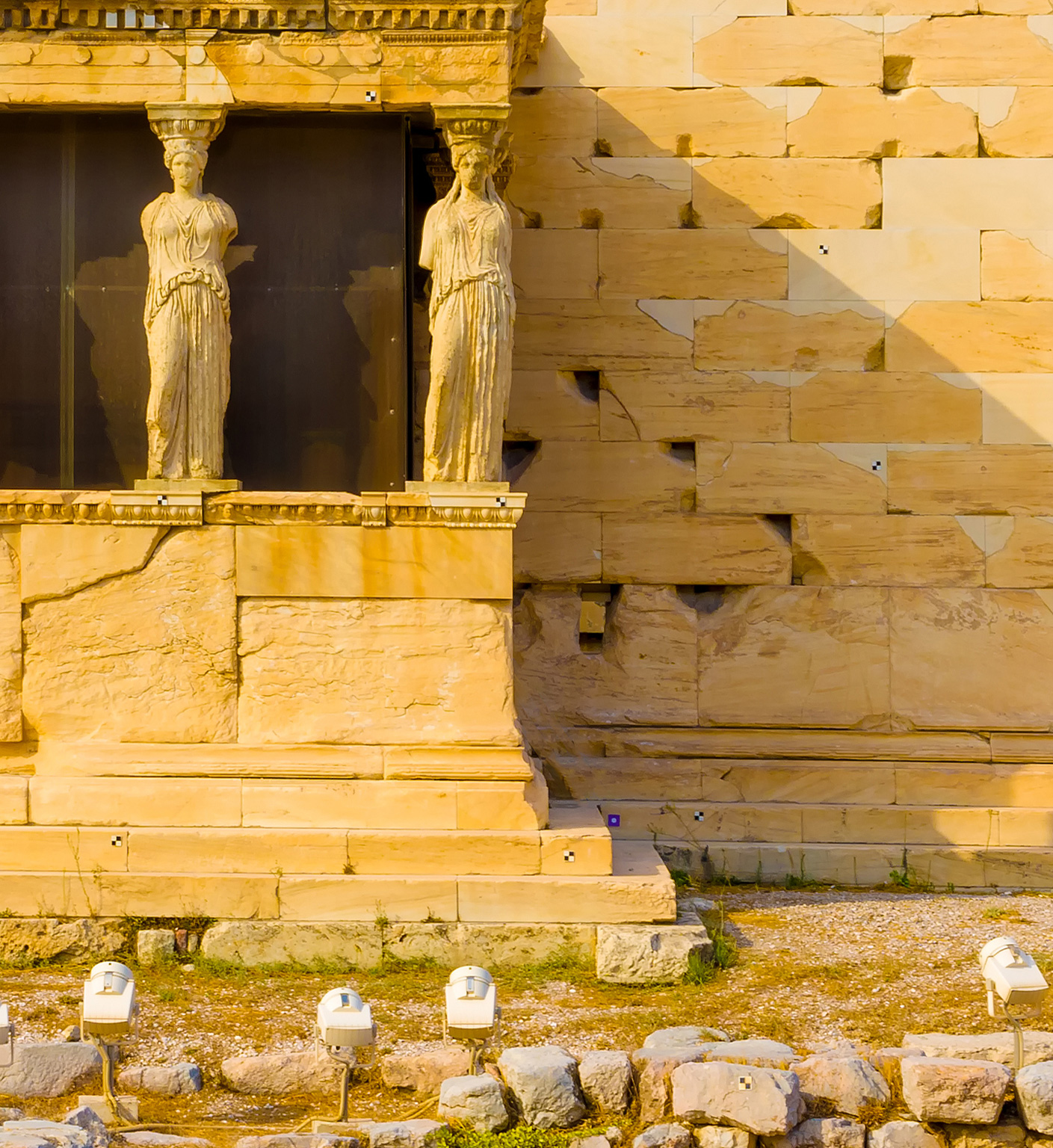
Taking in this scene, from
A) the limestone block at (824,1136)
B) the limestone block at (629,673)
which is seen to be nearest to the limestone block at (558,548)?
the limestone block at (629,673)

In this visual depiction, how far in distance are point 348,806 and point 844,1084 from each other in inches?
116

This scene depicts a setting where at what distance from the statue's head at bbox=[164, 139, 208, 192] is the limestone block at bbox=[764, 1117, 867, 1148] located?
512 cm

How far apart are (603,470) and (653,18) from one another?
2753 millimetres

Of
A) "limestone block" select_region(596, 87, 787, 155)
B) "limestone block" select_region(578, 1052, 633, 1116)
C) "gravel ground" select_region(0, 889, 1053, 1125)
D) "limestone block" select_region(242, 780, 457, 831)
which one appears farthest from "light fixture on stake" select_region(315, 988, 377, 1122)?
"limestone block" select_region(596, 87, 787, 155)

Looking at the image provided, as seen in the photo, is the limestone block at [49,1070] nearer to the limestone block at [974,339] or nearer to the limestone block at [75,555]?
the limestone block at [75,555]

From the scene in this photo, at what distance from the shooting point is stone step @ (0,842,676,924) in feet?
23.8

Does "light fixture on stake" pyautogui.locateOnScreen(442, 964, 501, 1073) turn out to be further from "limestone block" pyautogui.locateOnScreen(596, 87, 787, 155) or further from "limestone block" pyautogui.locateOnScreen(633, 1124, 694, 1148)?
"limestone block" pyautogui.locateOnScreen(596, 87, 787, 155)

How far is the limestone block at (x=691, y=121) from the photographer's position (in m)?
9.73

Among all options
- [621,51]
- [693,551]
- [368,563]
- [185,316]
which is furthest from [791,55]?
[368,563]

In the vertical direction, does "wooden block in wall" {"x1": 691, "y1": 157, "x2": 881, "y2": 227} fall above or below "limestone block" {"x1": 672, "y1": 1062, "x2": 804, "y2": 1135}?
above

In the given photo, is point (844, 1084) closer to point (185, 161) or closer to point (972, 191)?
point (185, 161)

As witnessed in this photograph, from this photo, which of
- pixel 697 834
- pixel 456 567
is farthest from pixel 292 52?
pixel 697 834

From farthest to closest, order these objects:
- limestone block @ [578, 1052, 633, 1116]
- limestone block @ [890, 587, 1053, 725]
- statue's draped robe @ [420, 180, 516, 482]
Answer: limestone block @ [890, 587, 1053, 725] < statue's draped robe @ [420, 180, 516, 482] < limestone block @ [578, 1052, 633, 1116]

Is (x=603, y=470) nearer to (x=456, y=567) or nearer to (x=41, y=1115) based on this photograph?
(x=456, y=567)
